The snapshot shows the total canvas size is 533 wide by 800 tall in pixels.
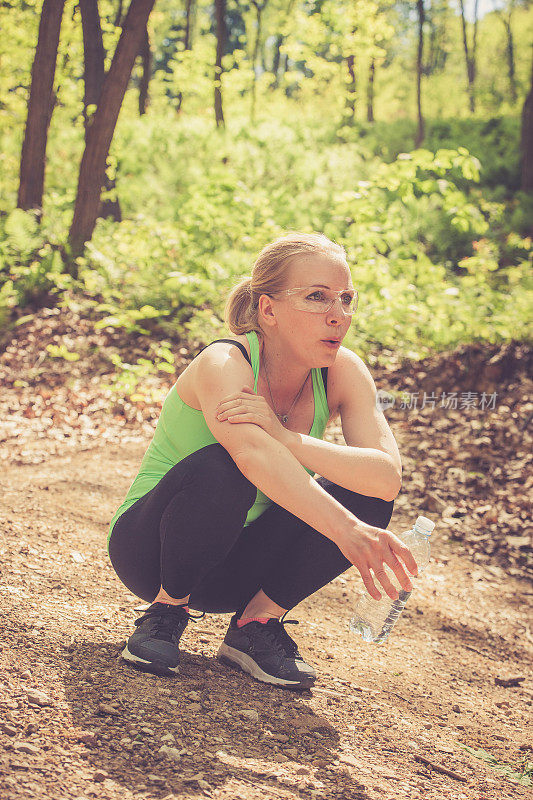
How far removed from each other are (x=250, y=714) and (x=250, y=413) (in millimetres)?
982

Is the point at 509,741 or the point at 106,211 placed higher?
the point at 106,211

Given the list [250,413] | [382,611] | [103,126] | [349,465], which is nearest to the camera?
[250,413]

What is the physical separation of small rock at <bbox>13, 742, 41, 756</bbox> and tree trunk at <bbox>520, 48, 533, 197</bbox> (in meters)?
13.1

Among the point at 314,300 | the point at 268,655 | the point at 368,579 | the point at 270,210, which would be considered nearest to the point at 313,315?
the point at 314,300

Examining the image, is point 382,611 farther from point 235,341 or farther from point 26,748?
point 26,748

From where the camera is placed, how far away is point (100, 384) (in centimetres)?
693

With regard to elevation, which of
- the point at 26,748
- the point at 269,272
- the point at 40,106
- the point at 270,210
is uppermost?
the point at 40,106

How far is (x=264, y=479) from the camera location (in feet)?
7.13

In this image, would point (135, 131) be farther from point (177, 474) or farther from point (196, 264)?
point (177, 474)

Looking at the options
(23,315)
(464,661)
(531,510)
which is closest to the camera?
(464,661)

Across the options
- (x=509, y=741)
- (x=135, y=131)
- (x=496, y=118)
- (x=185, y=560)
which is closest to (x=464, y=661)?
(x=509, y=741)

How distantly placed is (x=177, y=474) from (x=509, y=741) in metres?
1.64

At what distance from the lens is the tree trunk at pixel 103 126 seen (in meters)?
8.19

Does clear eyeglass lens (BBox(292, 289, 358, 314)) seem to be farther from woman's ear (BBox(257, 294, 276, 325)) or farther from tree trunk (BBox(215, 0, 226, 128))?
tree trunk (BBox(215, 0, 226, 128))
